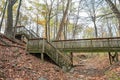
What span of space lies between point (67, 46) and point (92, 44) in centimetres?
235

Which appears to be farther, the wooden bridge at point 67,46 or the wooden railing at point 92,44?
the wooden railing at point 92,44

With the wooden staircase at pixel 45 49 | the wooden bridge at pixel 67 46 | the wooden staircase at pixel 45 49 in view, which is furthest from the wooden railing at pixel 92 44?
the wooden staircase at pixel 45 49

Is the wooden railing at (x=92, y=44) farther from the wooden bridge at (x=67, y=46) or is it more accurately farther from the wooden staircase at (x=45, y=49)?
the wooden staircase at (x=45, y=49)

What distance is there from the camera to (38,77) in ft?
28.8

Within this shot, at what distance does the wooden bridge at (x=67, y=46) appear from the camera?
12695 millimetres

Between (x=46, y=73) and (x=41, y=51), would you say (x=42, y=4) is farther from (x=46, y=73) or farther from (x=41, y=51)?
(x=46, y=73)

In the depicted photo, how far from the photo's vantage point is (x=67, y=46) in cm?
1634

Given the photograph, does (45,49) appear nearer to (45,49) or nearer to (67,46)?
(45,49)

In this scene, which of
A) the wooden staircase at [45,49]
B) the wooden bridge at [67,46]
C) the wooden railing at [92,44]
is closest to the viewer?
the wooden staircase at [45,49]

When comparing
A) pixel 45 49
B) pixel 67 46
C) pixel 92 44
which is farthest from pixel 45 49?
pixel 92 44

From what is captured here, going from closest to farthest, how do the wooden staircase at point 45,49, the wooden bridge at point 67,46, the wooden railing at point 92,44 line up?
the wooden staircase at point 45,49, the wooden bridge at point 67,46, the wooden railing at point 92,44

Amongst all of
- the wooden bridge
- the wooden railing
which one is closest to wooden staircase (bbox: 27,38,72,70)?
the wooden bridge

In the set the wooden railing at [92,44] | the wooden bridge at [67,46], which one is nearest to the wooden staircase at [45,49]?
the wooden bridge at [67,46]

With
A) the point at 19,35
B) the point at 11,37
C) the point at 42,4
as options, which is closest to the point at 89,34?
the point at 42,4
